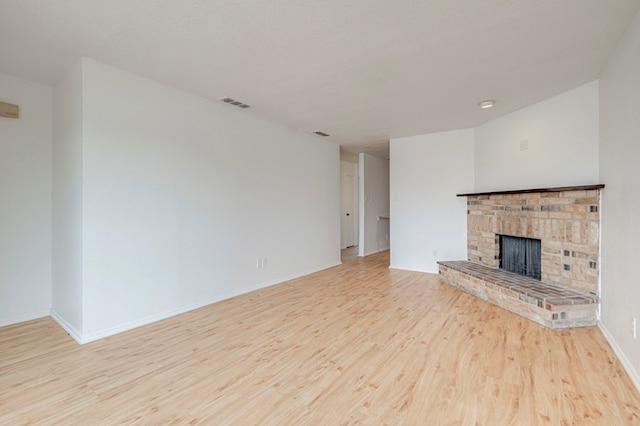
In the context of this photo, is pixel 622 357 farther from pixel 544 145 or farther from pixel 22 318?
pixel 22 318

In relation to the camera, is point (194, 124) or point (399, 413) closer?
point (399, 413)

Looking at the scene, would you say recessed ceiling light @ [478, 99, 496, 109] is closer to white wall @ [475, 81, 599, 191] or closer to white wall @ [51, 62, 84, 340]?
white wall @ [475, 81, 599, 191]

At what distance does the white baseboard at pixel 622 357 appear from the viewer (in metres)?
1.94

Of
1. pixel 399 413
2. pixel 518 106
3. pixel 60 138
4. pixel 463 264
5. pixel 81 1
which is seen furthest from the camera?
pixel 463 264

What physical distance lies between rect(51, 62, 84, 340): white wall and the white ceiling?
0.29m

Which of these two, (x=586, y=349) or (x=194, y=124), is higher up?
(x=194, y=124)

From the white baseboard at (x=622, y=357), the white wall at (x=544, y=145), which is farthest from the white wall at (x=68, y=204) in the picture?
the white wall at (x=544, y=145)

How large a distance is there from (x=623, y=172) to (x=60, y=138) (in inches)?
201

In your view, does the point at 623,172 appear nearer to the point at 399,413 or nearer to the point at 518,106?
the point at 518,106

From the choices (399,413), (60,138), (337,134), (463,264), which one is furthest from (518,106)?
(60,138)

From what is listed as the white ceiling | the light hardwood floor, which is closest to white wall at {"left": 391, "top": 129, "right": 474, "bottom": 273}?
the white ceiling

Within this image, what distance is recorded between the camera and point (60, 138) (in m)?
3.00

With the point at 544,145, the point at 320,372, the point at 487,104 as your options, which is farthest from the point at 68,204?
the point at 544,145

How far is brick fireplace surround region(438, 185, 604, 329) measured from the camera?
2.86 m
